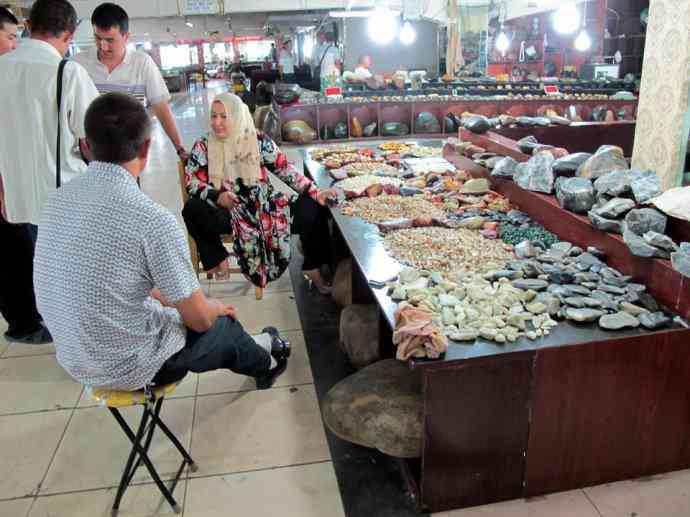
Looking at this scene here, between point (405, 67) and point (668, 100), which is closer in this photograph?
point (668, 100)

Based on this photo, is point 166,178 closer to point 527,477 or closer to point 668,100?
point 668,100

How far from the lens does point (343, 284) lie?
3.45 meters

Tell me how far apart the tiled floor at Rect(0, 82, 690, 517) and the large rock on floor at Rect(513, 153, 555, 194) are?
129 cm

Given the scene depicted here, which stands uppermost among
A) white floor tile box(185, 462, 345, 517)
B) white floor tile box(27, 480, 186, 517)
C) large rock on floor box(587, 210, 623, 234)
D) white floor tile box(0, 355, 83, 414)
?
large rock on floor box(587, 210, 623, 234)

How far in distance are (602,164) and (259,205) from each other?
182 cm

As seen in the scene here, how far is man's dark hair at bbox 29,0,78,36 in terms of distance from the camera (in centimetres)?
261

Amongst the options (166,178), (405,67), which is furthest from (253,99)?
(166,178)

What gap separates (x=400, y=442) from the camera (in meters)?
1.97

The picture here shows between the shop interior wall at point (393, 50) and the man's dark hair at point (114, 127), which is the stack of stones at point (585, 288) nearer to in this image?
the man's dark hair at point (114, 127)

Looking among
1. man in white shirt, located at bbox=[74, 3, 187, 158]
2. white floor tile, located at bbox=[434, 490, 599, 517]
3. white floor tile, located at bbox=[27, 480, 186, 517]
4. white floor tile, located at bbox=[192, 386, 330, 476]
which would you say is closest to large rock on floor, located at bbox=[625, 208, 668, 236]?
white floor tile, located at bbox=[434, 490, 599, 517]

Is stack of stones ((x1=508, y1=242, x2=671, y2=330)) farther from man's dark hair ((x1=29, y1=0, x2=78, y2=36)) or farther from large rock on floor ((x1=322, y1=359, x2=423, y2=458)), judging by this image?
man's dark hair ((x1=29, y1=0, x2=78, y2=36))

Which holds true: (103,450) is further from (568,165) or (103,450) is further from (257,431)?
(568,165)

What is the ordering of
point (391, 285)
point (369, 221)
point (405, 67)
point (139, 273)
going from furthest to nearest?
1. point (405, 67)
2. point (369, 221)
3. point (391, 285)
4. point (139, 273)

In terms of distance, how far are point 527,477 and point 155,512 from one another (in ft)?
4.08
